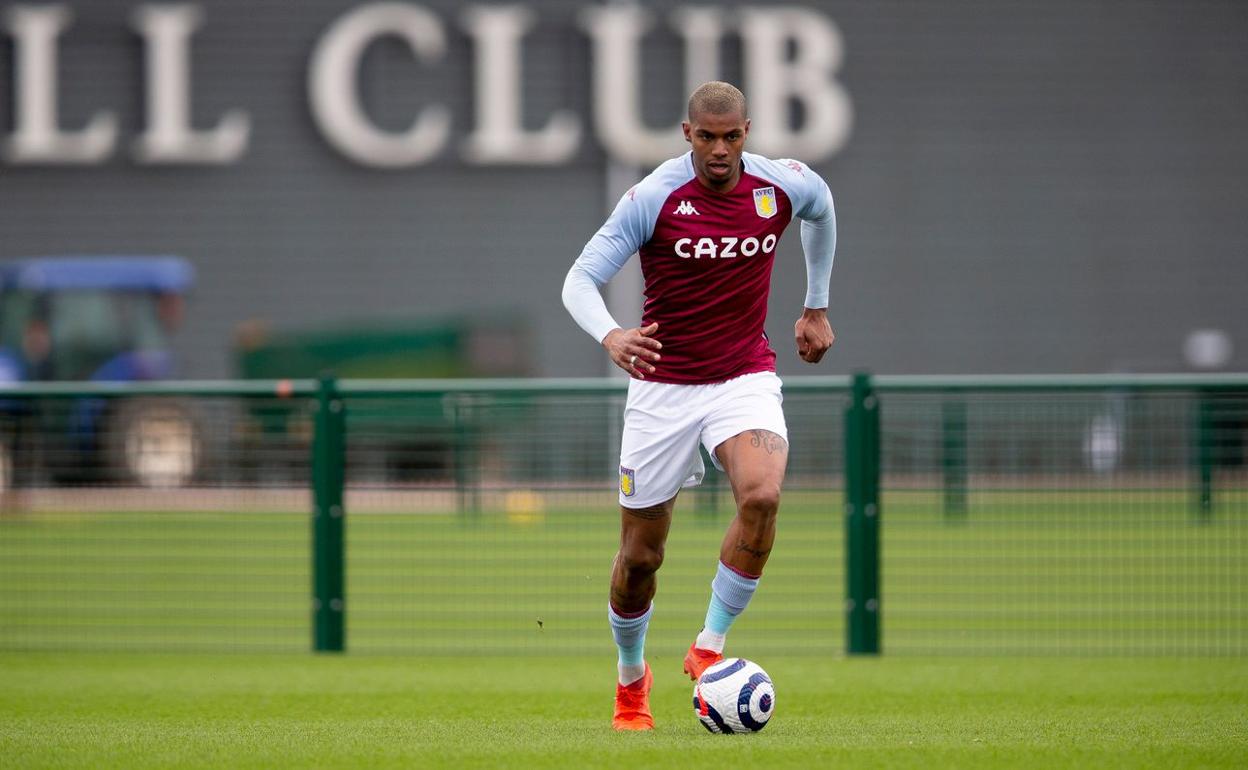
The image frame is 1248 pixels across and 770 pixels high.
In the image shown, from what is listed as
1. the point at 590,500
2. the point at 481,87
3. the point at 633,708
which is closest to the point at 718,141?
the point at 633,708

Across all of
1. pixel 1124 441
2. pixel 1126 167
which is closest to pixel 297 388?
pixel 1124 441

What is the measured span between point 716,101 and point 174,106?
2433 cm

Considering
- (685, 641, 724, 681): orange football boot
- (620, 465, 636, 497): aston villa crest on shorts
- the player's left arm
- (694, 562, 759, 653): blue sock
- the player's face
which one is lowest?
(685, 641, 724, 681): orange football boot

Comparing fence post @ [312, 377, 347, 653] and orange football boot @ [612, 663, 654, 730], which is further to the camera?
fence post @ [312, 377, 347, 653]

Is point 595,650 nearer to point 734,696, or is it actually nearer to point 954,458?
point 954,458

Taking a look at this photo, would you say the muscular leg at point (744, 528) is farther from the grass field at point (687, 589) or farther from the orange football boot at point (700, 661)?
the grass field at point (687, 589)

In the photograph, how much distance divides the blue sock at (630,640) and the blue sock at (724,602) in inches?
13.5

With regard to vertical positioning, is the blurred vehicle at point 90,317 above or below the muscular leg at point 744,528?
above

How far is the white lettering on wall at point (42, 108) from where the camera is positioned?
29469mm

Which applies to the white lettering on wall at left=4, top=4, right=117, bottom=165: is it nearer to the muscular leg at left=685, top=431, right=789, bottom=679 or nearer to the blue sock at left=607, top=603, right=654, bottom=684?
the blue sock at left=607, top=603, right=654, bottom=684

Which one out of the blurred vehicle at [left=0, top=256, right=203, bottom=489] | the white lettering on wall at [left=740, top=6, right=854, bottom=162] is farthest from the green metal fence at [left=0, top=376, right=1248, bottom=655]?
the white lettering on wall at [left=740, top=6, right=854, bottom=162]

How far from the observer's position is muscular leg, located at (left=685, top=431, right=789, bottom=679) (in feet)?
23.7

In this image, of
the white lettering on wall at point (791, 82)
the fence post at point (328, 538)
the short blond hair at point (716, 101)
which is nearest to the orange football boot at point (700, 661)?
the short blond hair at point (716, 101)

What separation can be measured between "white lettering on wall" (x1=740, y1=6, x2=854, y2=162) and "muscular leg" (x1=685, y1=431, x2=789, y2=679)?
22.3 m
